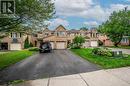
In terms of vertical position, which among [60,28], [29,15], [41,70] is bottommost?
[41,70]

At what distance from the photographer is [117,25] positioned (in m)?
74.7

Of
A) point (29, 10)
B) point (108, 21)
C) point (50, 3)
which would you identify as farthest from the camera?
point (108, 21)

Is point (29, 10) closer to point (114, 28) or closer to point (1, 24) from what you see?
point (1, 24)

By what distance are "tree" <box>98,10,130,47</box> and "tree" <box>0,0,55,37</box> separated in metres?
50.3

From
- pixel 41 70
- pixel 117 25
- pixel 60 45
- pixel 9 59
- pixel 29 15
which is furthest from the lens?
pixel 60 45

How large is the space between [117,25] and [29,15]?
53.8 m

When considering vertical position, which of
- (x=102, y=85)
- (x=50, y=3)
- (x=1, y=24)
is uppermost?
(x=50, y=3)

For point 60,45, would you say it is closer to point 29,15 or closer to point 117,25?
point 117,25

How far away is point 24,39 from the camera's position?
74625 mm

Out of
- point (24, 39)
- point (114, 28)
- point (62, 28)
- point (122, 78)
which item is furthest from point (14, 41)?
point (122, 78)

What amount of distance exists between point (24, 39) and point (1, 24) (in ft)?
169

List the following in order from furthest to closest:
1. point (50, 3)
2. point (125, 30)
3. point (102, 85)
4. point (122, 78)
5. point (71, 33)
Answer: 1. point (71, 33)
2. point (125, 30)
3. point (50, 3)
4. point (122, 78)
5. point (102, 85)

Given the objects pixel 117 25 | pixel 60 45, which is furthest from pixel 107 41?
pixel 60 45

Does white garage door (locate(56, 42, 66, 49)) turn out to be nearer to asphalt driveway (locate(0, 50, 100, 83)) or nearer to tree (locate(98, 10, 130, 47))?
tree (locate(98, 10, 130, 47))
